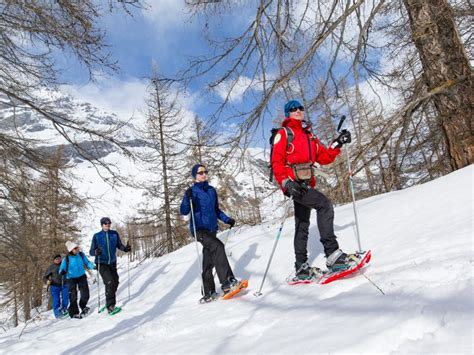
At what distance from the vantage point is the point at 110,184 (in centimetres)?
557

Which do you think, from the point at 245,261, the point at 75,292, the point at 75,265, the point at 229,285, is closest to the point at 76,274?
the point at 75,265

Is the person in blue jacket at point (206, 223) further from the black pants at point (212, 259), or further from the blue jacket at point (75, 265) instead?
the blue jacket at point (75, 265)

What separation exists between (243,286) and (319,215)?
156 cm

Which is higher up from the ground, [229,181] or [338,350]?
[229,181]

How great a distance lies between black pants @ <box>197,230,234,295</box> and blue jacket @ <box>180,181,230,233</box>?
0.41 ft

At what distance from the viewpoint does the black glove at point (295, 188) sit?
11.7ft

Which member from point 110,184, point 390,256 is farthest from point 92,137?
point 390,256

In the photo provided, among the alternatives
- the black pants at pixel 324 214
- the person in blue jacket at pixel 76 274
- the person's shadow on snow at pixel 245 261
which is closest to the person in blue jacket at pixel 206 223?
the person's shadow on snow at pixel 245 261

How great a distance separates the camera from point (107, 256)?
7.31m

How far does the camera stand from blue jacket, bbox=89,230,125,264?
7270 mm

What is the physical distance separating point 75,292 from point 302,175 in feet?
22.8

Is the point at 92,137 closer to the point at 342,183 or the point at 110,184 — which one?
the point at 110,184

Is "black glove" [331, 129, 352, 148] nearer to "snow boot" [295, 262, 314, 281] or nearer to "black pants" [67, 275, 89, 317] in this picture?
"snow boot" [295, 262, 314, 281]

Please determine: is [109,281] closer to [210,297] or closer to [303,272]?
[210,297]
